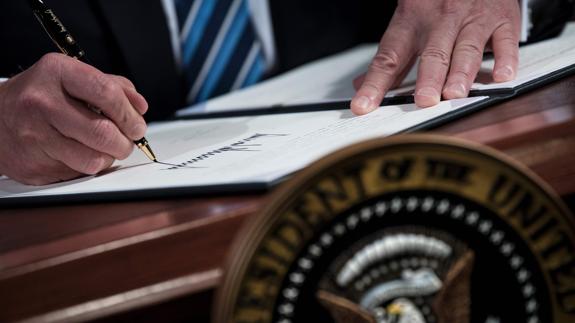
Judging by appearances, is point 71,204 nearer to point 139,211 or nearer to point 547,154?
point 139,211

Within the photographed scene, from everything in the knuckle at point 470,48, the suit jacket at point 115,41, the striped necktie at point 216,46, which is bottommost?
the knuckle at point 470,48

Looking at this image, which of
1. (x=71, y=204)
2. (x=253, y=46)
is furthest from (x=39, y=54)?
(x=71, y=204)

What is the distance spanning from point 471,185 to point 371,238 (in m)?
0.07

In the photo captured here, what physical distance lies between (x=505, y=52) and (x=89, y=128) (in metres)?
0.49

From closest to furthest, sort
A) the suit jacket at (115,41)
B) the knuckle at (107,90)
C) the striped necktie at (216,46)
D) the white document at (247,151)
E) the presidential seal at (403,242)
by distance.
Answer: the presidential seal at (403,242), the white document at (247,151), the knuckle at (107,90), the suit jacket at (115,41), the striped necktie at (216,46)

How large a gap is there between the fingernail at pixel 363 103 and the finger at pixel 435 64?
0.05 meters

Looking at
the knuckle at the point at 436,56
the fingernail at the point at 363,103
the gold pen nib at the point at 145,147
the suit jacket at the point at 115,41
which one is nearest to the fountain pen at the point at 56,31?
the gold pen nib at the point at 145,147

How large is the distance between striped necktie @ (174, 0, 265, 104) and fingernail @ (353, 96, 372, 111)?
2.07 feet

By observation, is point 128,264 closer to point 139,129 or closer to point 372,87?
point 139,129

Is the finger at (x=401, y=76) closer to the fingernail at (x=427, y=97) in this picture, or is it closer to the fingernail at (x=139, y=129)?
the fingernail at (x=427, y=97)

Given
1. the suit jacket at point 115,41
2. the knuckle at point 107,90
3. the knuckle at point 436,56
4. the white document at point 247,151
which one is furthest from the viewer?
the suit jacket at point 115,41

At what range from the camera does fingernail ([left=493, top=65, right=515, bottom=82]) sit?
652mm

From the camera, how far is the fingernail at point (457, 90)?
0.60 m
